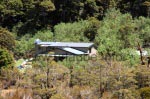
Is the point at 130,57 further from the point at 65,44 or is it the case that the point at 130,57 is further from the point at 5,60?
the point at 65,44

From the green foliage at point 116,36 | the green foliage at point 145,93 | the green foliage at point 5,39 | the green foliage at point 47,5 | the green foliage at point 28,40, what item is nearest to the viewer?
the green foliage at point 145,93

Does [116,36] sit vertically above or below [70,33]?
above

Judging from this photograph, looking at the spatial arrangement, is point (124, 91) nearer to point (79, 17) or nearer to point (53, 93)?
point (53, 93)

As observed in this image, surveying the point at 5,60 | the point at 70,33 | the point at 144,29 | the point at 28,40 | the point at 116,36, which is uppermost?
the point at 144,29

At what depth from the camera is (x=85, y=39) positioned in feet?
93.6

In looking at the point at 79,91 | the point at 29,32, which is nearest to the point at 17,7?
the point at 29,32

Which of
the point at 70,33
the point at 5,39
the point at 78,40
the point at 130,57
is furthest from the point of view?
the point at 70,33

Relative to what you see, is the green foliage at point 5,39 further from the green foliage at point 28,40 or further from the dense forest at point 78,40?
the green foliage at point 28,40

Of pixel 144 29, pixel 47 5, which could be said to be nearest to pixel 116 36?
pixel 144 29

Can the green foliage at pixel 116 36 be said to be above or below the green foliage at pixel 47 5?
below

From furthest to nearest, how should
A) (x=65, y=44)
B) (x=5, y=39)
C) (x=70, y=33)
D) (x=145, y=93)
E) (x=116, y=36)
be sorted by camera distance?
(x=70, y=33) < (x=65, y=44) < (x=5, y=39) < (x=116, y=36) < (x=145, y=93)

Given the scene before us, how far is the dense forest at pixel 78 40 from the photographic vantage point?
53.2 feet

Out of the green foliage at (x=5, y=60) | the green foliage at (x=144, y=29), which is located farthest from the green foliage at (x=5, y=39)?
the green foliage at (x=144, y=29)

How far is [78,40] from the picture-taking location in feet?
93.1
